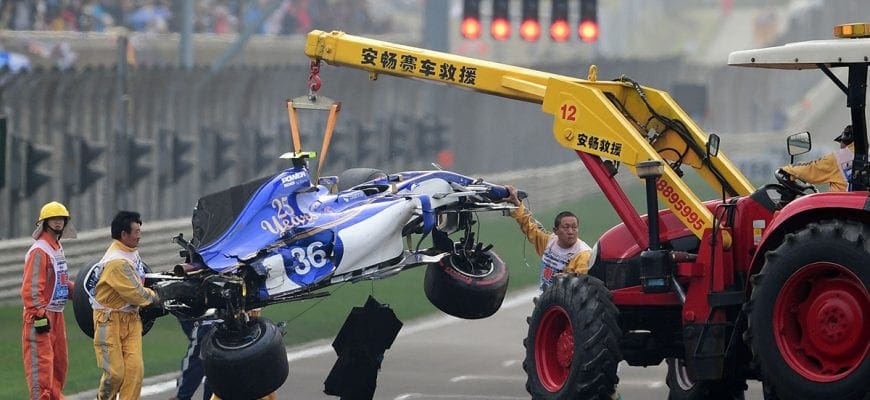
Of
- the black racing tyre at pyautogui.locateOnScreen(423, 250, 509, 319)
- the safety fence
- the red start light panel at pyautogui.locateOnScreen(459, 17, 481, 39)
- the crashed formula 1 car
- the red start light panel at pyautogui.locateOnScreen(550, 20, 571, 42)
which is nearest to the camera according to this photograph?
the crashed formula 1 car

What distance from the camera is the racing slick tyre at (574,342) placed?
38.5 feet

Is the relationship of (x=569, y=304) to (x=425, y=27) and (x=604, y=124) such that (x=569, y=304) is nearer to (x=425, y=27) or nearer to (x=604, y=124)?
(x=604, y=124)

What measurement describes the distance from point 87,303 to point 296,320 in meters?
7.36

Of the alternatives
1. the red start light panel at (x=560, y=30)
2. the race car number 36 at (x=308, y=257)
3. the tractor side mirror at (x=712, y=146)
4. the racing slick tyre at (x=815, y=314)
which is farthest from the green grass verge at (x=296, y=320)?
the racing slick tyre at (x=815, y=314)

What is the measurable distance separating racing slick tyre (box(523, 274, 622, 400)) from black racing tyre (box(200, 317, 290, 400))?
1743 mm

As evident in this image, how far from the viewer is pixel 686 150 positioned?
1327cm

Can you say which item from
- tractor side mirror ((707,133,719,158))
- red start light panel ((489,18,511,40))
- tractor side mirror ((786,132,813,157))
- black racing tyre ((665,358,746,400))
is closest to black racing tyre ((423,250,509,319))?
black racing tyre ((665,358,746,400))

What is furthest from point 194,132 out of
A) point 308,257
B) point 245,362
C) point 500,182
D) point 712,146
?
point 712,146

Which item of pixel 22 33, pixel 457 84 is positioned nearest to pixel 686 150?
pixel 457 84

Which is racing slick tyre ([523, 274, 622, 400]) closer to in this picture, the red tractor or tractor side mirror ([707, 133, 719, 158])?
the red tractor

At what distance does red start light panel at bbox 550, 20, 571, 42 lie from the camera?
31438 mm

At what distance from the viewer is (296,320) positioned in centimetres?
2112

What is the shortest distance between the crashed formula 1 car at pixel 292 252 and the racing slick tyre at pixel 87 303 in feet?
0.04

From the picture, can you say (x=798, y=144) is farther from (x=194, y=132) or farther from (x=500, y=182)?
(x=500, y=182)
